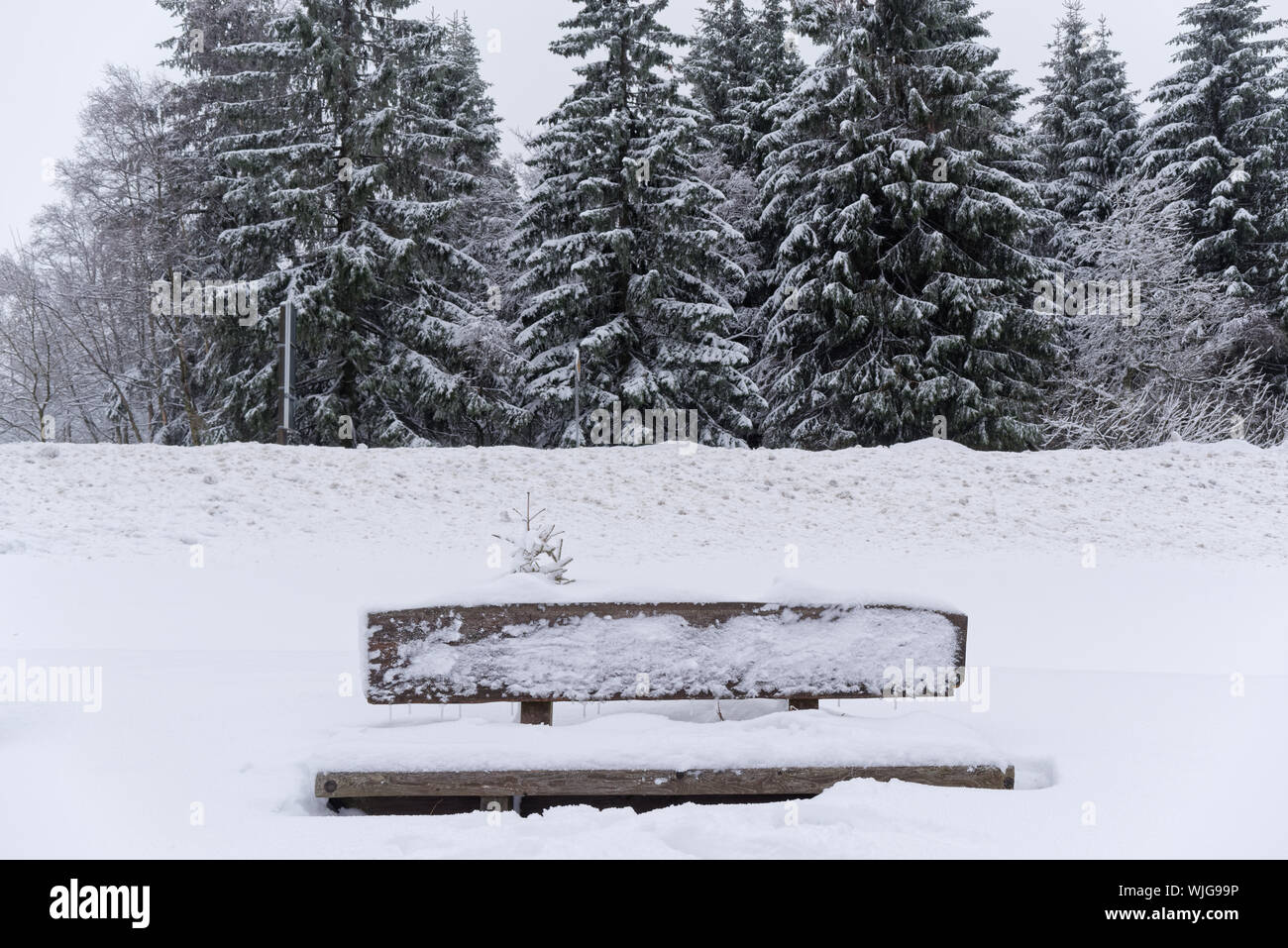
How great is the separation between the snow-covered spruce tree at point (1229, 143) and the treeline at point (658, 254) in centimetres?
17

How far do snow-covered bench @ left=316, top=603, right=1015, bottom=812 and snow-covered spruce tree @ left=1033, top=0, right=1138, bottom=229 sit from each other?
26870mm

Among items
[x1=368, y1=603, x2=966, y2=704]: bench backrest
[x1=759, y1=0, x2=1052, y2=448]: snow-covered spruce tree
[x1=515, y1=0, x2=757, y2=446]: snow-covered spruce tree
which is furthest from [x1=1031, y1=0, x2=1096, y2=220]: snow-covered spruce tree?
[x1=368, y1=603, x2=966, y2=704]: bench backrest

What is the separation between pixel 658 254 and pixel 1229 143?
1654cm

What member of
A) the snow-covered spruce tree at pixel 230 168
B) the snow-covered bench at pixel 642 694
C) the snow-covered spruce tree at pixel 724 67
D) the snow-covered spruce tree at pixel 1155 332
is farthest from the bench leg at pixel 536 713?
the snow-covered spruce tree at pixel 724 67

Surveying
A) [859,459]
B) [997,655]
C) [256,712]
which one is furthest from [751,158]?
[256,712]

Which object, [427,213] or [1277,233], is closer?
[427,213]

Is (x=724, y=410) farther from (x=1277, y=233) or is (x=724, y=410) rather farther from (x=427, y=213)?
(x=1277, y=233)

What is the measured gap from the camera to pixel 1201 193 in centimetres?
2636

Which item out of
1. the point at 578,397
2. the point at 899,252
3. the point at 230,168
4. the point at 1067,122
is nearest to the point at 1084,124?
the point at 1067,122

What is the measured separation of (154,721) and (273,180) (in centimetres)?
1814

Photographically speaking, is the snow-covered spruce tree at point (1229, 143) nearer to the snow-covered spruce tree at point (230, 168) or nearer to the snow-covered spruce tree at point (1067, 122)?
the snow-covered spruce tree at point (1067, 122)

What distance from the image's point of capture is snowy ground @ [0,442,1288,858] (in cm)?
294

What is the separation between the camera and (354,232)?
65.7 feet

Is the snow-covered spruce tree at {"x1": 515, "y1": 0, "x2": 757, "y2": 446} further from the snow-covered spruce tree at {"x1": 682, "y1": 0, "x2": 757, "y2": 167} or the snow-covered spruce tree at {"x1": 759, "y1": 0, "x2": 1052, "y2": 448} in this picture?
the snow-covered spruce tree at {"x1": 682, "y1": 0, "x2": 757, "y2": 167}
